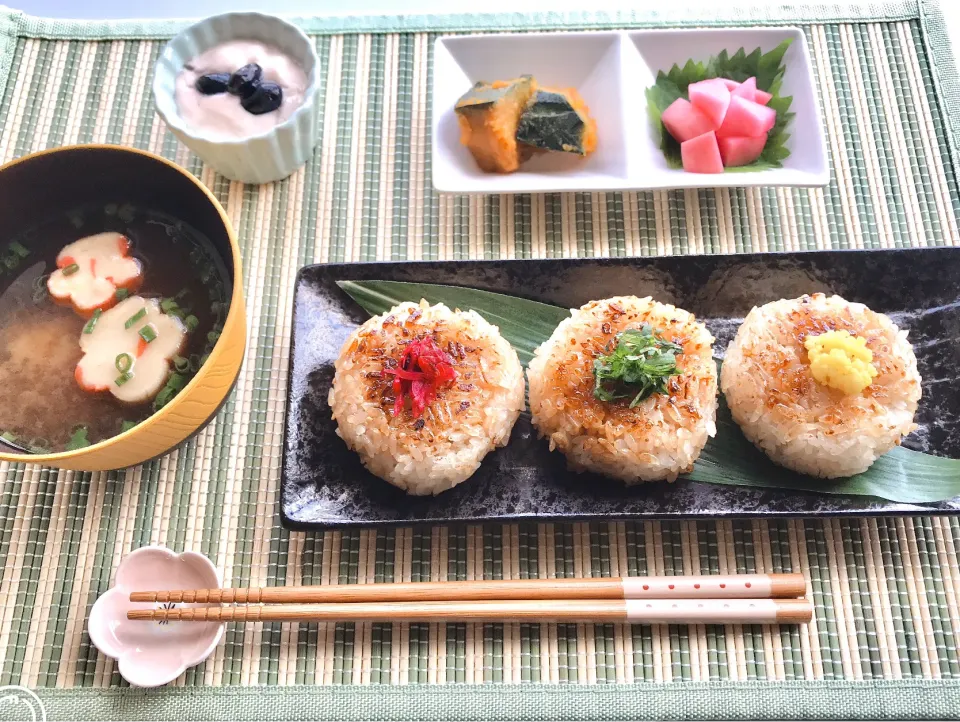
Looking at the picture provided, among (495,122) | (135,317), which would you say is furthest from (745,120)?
(135,317)

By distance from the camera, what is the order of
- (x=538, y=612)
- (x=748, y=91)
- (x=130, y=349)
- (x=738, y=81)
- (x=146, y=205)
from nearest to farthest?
(x=538, y=612) < (x=130, y=349) < (x=146, y=205) < (x=748, y=91) < (x=738, y=81)

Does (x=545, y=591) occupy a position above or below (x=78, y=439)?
below

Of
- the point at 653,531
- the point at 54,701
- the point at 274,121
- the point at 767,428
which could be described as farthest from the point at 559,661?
the point at 274,121

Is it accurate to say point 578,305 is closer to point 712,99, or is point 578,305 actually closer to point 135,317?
point 712,99

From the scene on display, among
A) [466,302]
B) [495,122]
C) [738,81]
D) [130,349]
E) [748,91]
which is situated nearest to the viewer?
[130,349]

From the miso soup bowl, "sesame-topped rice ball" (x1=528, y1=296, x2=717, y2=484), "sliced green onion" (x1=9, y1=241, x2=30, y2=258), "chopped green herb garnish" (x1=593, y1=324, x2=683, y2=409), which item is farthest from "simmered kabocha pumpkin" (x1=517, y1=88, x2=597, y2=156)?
"sliced green onion" (x1=9, y1=241, x2=30, y2=258)

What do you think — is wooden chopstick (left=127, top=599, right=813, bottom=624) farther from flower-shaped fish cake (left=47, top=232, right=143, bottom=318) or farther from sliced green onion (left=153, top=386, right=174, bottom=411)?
flower-shaped fish cake (left=47, top=232, right=143, bottom=318)
